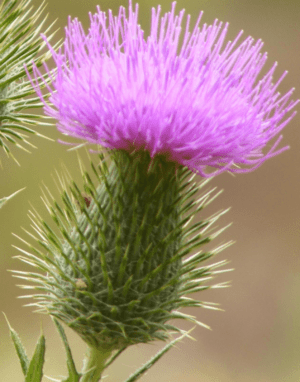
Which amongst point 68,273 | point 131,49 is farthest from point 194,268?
point 131,49

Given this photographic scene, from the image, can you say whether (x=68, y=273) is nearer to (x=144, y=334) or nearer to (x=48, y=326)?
(x=144, y=334)

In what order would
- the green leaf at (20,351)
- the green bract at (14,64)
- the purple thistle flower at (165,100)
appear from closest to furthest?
the purple thistle flower at (165,100)
the green leaf at (20,351)
the green bract at (14,64)

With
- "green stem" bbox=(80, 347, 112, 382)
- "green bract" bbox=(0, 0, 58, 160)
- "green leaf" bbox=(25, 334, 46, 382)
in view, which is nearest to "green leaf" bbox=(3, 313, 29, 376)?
"green leaf" bbox=(25, 334, 46, 382)

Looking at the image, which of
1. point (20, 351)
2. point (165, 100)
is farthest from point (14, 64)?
point (20, 351)

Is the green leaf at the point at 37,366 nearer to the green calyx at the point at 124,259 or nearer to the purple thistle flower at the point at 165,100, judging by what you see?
the green calyx at the point at 124,259

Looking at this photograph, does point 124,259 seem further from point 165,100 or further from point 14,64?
point 14,64

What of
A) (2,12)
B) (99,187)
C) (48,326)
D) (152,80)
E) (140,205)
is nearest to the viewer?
(152,80)

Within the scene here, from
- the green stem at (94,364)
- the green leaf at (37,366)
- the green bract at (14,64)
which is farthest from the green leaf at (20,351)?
the green bract at (14,64)
